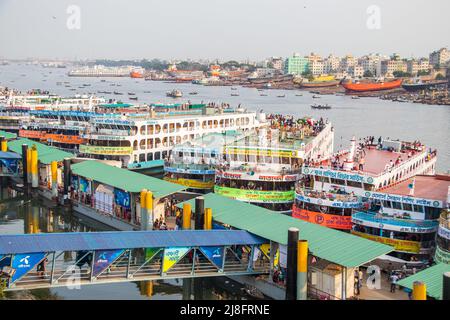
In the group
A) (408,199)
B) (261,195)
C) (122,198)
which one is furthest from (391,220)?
(122,198)

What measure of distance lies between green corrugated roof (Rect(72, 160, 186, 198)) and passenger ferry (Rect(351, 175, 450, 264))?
6.65 metres

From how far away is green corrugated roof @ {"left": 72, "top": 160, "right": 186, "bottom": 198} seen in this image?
70.1ft

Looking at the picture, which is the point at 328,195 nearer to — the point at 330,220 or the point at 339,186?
the point at 339,186

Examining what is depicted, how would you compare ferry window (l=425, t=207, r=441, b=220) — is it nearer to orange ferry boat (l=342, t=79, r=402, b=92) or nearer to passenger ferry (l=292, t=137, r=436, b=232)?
passenger ferry (l=292, t=137, r=436, b=232)

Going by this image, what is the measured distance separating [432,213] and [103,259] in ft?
30.1

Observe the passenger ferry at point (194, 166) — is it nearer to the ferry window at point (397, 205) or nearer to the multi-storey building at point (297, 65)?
the ferry window at point (397, 205)

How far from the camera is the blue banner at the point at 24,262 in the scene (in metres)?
13.9

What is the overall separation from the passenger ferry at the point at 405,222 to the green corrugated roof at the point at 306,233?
2.21 metres

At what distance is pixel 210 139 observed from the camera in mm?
29766

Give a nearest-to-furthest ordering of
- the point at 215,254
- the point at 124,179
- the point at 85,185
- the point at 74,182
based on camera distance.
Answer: the point at 215,254 < the point at 124,179 < the point at 85,185 < the point at 74,182

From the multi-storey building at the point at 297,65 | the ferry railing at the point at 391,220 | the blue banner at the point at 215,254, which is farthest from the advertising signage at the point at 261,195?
the multi-storey building at the point at 297,65

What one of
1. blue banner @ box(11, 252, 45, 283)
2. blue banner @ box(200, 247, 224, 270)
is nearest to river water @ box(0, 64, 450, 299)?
blue banner @ box(200, 247, 224, 270)

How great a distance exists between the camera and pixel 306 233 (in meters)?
15.5
